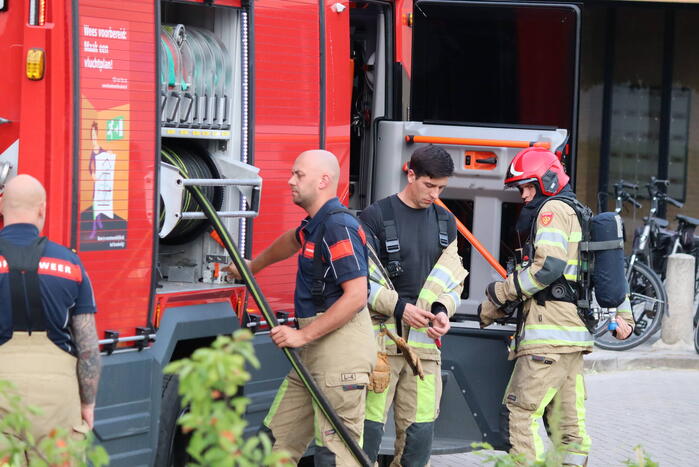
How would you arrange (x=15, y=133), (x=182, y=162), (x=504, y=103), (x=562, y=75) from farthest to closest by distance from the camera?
(x=504, y=103) < (x=562, y=75) < (x=182, y=162) < (x=15, y=133)

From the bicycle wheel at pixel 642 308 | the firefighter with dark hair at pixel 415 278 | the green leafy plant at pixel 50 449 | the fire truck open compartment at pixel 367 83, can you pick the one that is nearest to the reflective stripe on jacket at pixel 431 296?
the firefighter with dark hair at pixel 415 278

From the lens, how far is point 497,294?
6.22 meters

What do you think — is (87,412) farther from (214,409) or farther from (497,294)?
(497,294)

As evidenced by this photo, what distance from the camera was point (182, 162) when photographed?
5.41 meters

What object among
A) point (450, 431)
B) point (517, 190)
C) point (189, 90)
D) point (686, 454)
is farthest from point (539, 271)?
point (686, 454)

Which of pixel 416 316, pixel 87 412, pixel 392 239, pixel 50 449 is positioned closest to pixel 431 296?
pixel 416 316

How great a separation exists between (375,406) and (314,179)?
1.22 meters

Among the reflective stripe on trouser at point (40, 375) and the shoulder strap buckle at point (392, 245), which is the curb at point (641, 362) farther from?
the reflective stripe on trouser at point (40, 375)

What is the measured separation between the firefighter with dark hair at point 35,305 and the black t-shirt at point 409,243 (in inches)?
73.6

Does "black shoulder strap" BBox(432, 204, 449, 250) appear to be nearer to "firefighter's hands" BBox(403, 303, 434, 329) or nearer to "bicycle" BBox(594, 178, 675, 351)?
"firefighter's hands" BBox(403, 303, 434, 329)

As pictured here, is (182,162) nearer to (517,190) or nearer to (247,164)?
(247,164)

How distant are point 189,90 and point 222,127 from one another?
0.24 meters

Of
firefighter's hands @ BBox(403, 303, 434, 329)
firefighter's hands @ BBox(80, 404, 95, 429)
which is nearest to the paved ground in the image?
firefighter's hands @ BBox(403, 303, 434, 329)

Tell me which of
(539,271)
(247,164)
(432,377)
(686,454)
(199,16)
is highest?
(199,16)
